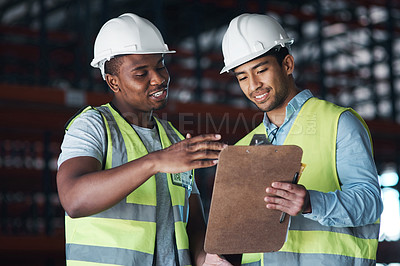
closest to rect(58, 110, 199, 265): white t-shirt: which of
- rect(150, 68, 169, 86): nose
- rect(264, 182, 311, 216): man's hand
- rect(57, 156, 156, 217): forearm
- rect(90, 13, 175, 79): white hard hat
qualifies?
rect(57, 156, 156, 217): forearm

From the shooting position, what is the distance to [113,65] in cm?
307

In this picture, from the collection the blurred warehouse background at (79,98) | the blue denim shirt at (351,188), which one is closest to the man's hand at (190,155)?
the blue denim shirt at (351,188)

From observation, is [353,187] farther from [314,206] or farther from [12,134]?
[12,134]

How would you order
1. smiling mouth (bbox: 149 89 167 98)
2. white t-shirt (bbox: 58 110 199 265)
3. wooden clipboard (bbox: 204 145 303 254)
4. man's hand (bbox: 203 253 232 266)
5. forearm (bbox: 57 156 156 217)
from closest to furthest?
1. wooden clipboard (bbox: 204 145 303 254)
2. forearm (bbox: 57 156 156 217)
3. white t-shirt (bbox: 58 110 199 265)
4. man's hand (bbox: 203 253 232 266)
5. smiling mouth (bbox: 149 89 167 98)

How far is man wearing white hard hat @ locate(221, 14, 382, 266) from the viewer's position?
2541 mm

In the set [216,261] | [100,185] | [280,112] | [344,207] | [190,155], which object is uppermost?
[280,112]

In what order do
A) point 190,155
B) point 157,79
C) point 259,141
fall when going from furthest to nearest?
point 157,79 < point 259,141 < point 190,155

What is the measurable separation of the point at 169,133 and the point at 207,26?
15.5 m

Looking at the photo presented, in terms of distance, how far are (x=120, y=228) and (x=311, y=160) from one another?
1.04 m

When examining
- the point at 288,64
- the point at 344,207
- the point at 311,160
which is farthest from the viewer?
the point at 288,64

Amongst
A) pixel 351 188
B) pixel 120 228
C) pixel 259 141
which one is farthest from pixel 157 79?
pixel 351 188

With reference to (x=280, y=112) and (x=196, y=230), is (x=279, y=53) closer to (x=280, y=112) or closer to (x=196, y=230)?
(x=280, y=112)

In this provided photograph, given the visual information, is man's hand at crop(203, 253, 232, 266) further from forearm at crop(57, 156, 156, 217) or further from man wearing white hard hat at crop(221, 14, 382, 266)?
forearm at crop(57, 156, 156, 217)

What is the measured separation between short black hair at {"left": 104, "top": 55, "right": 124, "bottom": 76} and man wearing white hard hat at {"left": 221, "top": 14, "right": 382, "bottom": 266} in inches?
23.9
